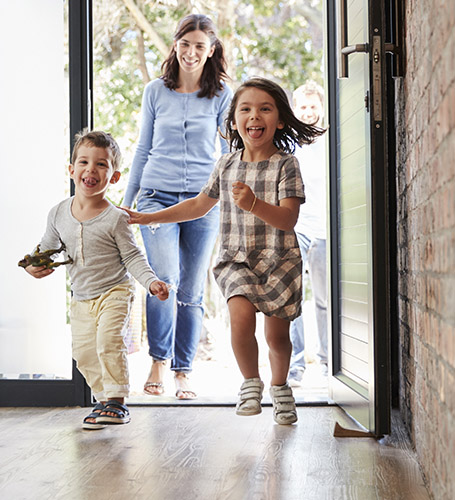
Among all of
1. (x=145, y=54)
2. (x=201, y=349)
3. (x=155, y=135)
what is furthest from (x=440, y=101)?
(x=145, y=54)

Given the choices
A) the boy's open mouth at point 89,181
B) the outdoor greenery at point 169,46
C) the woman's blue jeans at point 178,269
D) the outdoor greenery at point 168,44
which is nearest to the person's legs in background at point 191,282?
the woman's blue jeans at point 178,269

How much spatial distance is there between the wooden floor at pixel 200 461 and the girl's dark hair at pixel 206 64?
5.02 feet

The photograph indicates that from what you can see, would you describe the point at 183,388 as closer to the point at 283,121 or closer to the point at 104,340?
the point at 104,340

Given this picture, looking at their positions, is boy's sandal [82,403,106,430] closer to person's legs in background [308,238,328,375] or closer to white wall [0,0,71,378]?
white wall [0,0,71,378]

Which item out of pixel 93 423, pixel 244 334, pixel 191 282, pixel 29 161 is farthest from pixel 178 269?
pixel 93 423

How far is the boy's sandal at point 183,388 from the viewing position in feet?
10.3

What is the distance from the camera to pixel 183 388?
10.5 ft

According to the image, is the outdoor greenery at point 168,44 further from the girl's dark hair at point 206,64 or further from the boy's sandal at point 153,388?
the boy's sandal at point 153,388

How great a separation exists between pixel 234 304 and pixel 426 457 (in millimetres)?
887

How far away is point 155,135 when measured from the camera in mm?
3365

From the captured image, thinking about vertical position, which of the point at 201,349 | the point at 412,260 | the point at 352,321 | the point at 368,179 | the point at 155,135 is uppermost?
the point at 155,135

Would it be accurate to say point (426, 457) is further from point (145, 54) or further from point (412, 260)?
point (145, 54)

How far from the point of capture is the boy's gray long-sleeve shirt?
8.48ft

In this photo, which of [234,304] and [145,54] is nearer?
[234,304]
